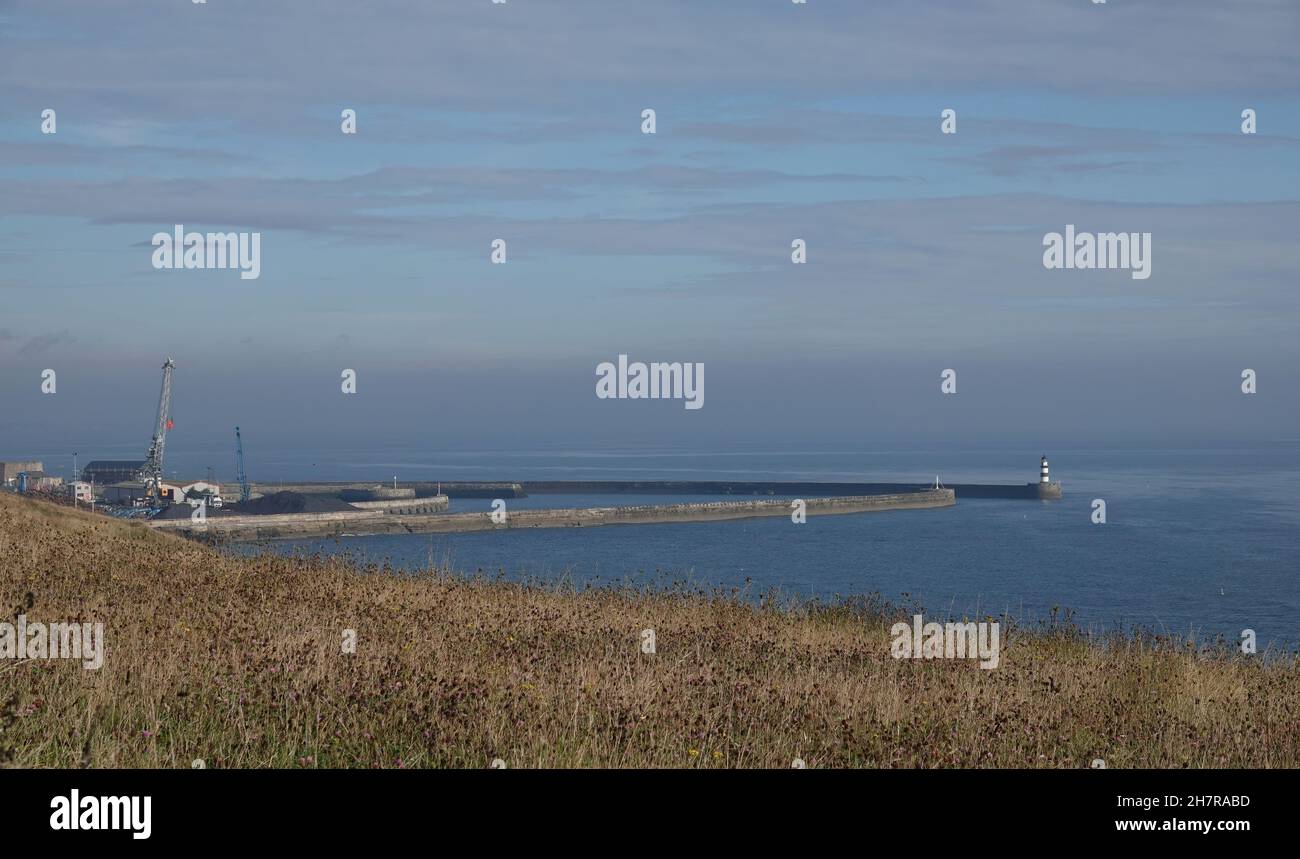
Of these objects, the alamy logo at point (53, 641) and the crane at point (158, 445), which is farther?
the crane at point (158, 445)

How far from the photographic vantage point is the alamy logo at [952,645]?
473 inches

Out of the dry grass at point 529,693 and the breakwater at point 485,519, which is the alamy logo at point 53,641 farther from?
the breakwater at point 485,519

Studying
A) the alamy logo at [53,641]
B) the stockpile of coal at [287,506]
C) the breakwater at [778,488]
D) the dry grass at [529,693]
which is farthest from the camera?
the breakwater at [778,488]

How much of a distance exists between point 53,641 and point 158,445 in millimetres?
131450

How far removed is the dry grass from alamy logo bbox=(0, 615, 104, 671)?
6.1 inches

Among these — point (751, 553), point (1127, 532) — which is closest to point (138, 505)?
point (751, 553)

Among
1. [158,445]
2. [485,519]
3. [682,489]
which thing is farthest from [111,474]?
[485,519]

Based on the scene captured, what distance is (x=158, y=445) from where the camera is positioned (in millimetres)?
130375

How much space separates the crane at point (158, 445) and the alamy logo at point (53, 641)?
12247 cm

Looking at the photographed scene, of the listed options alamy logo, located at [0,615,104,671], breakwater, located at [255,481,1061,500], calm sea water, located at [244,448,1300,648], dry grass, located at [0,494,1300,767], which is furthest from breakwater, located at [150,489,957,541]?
alamy logo, located at [0,615,104,671]

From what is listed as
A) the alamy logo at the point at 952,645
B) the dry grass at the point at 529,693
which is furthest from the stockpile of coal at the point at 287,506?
the alamy logo at the point at 952,645
